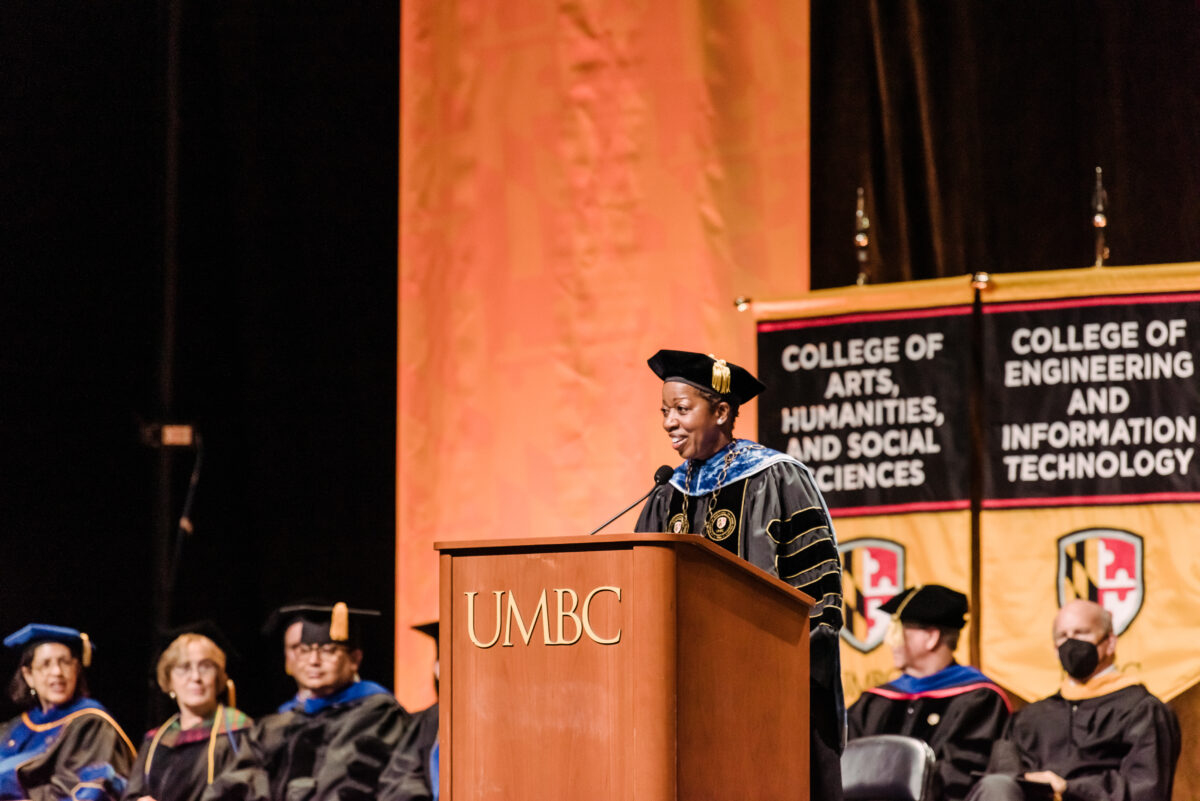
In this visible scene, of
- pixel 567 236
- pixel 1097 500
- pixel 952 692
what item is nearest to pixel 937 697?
pixel 952 692

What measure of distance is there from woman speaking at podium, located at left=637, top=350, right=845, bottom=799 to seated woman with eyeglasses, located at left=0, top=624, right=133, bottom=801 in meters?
4.21

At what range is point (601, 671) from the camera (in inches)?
102

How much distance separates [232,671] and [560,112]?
9.93 feet

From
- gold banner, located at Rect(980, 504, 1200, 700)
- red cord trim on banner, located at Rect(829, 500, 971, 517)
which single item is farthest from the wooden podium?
red cord trim on banner, located at Rect(829, 500, 971, 517)

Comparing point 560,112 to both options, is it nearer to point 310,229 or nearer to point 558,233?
point 558,233

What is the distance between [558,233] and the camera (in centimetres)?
731

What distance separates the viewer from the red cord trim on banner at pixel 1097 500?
536 centimetres

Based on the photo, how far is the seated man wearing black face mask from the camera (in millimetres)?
5090

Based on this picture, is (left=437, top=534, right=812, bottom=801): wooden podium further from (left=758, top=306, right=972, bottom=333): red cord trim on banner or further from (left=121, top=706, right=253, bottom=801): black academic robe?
(left=121, top=706, right=253, bottom=801): black academic robe

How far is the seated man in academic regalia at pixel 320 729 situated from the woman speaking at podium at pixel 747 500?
3332 millimetres

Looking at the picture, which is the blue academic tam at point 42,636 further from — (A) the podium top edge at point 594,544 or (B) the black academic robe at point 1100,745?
(A) the podium top edge at point 594,544

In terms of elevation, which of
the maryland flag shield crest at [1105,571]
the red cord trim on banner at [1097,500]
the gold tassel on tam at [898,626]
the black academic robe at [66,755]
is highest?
the red cord trim on banner at [1097,500]

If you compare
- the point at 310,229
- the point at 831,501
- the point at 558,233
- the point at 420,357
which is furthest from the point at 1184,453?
the point at 310,229

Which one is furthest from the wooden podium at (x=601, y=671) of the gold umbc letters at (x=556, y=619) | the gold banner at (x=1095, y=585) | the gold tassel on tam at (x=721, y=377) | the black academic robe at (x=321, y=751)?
the black academic robe at (x=321, y=751)
